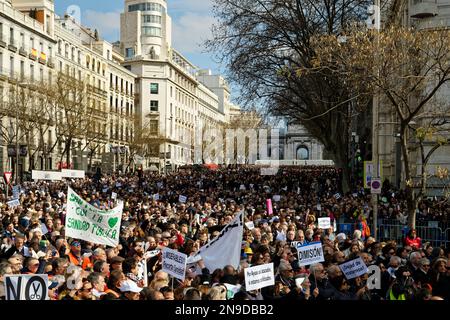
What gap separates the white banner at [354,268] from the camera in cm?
944

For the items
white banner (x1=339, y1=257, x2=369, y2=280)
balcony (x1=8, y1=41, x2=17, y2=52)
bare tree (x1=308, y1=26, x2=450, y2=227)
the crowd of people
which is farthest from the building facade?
white banner (x1=339, y1=257, x2=369, y2=280)

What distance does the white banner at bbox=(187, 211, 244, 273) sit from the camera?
10.5m

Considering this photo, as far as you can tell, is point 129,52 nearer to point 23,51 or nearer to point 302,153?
point 23,51

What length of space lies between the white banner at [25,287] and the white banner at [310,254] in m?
4.70

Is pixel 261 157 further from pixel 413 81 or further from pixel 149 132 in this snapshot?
pixel 413 81

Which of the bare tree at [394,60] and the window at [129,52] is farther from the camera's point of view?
the window at [129,52]

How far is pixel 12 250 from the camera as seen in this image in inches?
465

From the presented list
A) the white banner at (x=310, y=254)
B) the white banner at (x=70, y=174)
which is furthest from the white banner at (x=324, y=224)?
the white banner at (x=70, y=174)

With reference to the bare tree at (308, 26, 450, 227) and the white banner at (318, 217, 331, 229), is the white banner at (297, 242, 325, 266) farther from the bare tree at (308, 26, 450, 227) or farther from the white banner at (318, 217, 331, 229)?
the bare tree at (308, 26, 450, 227)

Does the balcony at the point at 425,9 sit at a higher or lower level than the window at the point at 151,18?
lower

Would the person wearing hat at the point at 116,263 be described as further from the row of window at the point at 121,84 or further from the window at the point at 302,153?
the window at the point at 302,153

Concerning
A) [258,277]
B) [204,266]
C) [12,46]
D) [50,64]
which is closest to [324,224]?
[204,266]
